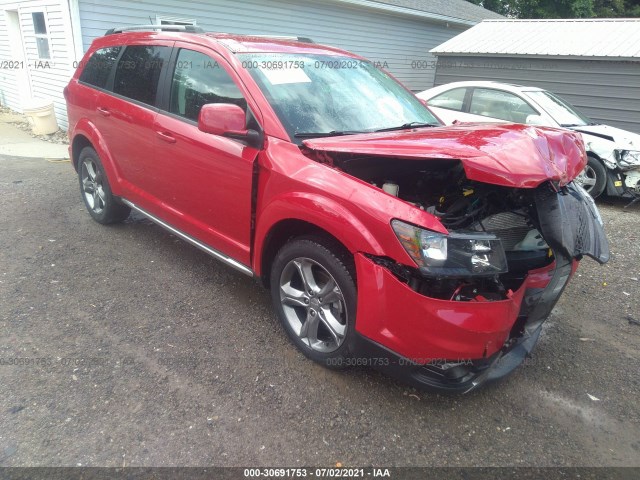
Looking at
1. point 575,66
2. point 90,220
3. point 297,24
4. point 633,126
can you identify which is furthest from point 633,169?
point 297,24

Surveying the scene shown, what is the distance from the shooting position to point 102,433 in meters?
2.32

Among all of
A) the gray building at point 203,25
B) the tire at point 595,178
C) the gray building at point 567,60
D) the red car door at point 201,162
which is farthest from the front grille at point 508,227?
the gray building at point 567,60

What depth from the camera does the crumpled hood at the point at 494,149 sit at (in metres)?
2.17

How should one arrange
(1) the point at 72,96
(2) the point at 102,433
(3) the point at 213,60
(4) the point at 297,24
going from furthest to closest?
(4) the point at 297,24 → (1) the point at 72,96 → (3) the point at 213,60 → (2) the point at 102,433

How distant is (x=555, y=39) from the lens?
11.4m

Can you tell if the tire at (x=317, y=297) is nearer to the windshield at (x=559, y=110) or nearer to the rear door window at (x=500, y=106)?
the rear door window at (x=500, y=106)

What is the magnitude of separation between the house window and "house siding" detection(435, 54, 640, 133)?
9.98 meters

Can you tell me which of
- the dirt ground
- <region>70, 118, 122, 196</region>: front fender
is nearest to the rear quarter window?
<region>70, 118, 122, 196</region>: front fender

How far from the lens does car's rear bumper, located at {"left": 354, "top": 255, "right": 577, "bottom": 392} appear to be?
7.20ft

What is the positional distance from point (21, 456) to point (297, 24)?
39.2 ft

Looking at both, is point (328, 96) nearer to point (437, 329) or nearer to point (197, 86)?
point (197, 86)

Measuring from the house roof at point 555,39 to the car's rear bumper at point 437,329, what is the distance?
10018 mm

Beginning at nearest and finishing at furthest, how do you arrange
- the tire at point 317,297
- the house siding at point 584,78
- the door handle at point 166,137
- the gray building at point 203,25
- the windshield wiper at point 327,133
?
the tire at point 317,297
the windshield wiper at point 327,133
the door handle at point 166,137
the gray building at point 203,25
the house siding at point 584,78

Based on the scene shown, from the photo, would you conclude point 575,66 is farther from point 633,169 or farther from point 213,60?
point 213,60
